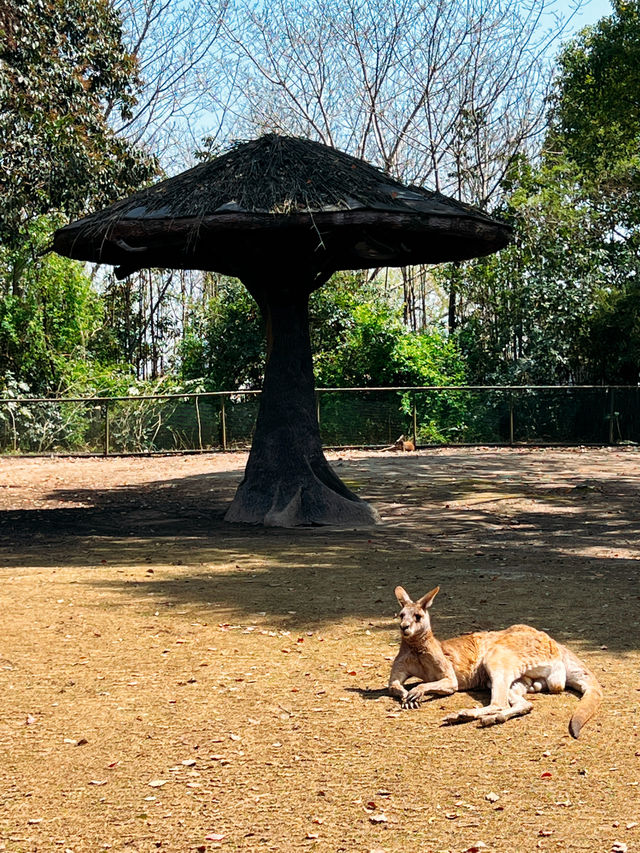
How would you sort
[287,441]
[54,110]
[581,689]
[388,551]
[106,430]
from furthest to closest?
1. [106,430]
2. [54,110]
3. [287,441]
4. [388,551]
5. [581,689]

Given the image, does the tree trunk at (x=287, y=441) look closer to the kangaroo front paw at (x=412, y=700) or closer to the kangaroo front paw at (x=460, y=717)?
the kangaroo front paw at (x=412, y=700)

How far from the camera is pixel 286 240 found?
13.9m

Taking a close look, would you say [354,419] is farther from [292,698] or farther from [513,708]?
[513,708]

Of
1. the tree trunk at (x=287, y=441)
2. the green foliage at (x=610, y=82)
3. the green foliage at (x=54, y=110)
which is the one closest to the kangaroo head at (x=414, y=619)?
the tree trunk at (x=287, y=441)

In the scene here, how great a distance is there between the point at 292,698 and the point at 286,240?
8.88 m

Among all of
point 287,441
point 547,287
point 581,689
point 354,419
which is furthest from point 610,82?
point 581,689

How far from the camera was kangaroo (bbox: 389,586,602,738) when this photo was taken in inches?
229

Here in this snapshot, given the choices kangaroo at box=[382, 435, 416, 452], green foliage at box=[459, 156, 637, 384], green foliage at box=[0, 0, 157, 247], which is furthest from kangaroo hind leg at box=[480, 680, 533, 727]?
green foliage at box=[459, 156, 637, 384]

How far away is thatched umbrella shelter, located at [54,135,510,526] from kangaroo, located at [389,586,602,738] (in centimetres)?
735

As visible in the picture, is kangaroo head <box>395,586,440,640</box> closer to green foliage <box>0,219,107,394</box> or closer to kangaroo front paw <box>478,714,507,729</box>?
kangaroo front paw <box>478,714,507,729</box>

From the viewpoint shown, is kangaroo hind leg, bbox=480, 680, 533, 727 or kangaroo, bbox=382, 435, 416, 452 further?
kangaroo, bbox=382, 435, 416, 452

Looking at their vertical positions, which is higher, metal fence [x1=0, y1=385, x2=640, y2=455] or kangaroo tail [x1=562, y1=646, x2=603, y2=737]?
metal fence [x1=0, y1=385, x2=640, y2=455]

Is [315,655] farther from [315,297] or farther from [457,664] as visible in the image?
[315,297]

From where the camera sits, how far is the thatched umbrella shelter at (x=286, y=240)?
12.7 metres
